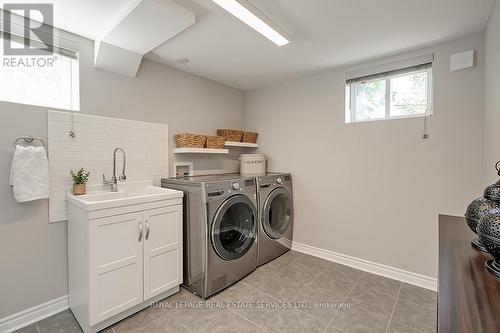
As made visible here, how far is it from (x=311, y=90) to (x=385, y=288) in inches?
92.9

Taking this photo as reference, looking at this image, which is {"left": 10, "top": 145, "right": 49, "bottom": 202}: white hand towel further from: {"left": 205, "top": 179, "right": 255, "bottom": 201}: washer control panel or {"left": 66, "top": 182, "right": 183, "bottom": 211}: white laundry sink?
{"left": 205, "top": 179, "right": 255, "bottom": 201}: washer control panel

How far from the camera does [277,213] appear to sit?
3080mm

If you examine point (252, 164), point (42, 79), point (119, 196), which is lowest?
point (119, 196)

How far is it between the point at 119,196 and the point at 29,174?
0.66 metres

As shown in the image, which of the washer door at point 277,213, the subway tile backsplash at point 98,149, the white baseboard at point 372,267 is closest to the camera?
the subway tile backsplash at point 98,149

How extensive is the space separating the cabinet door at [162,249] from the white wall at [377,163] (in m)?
1.68

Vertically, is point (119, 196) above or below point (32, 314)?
above

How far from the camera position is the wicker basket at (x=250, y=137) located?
132 inches

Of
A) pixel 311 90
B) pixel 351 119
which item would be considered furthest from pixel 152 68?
pixel 351 119

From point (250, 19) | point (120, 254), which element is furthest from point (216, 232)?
point (250, 19)

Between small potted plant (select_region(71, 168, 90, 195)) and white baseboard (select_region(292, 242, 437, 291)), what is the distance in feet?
8.36

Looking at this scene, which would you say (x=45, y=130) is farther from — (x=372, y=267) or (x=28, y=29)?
(x=372, y=267)

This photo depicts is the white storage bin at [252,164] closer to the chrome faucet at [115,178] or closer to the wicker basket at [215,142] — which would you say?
the wicker basket at [215,142]

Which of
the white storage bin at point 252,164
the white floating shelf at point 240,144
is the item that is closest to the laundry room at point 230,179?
the white floating shelf at point 240,144
